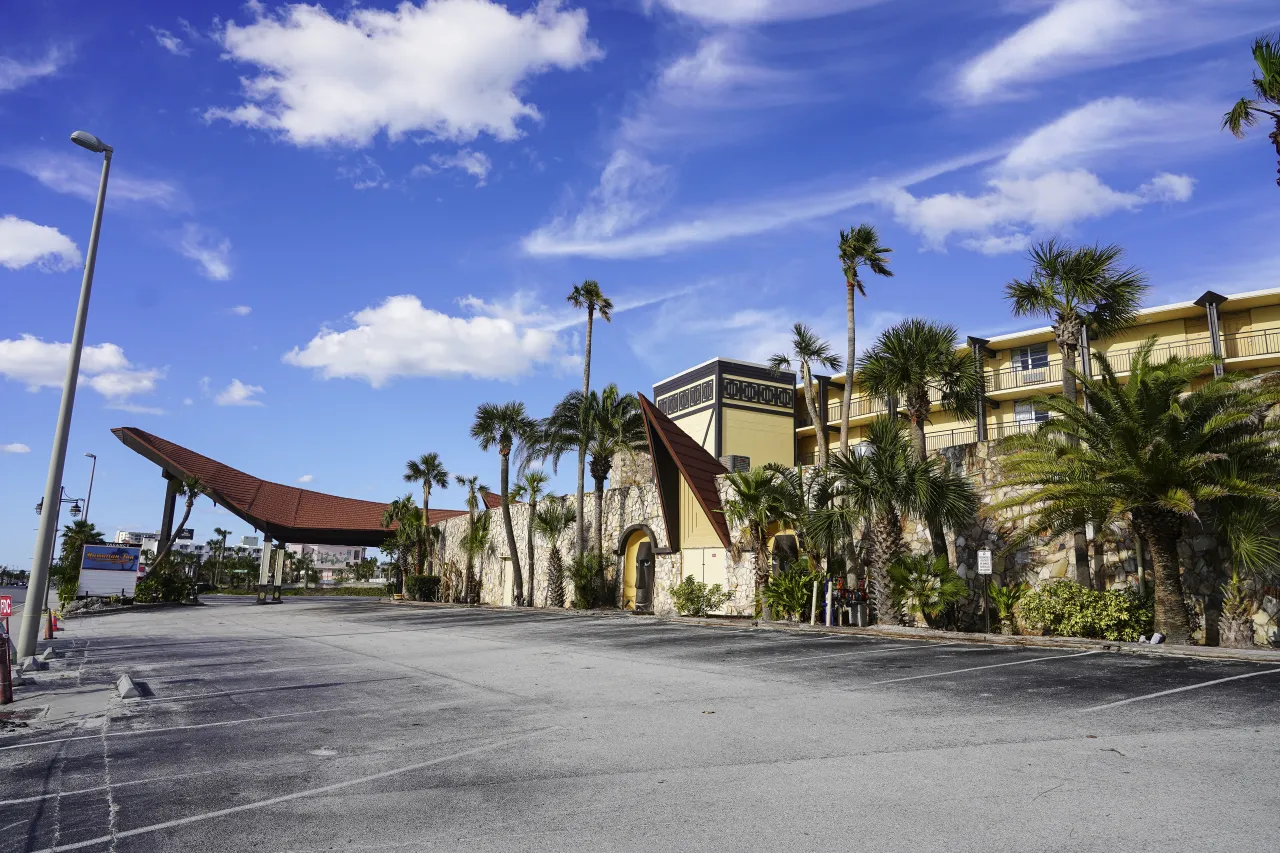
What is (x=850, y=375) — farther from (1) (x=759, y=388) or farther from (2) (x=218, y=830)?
(2) (x=218, y=830)

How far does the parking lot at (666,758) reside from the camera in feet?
16.3

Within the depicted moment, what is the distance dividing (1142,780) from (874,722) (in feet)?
8.64

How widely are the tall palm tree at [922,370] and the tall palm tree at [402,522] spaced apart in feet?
123

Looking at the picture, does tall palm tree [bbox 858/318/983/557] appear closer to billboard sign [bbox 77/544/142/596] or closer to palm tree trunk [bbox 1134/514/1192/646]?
palm tree trunk [bbox 1134/514/1192/646]

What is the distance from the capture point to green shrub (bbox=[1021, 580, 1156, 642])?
53.5 feet

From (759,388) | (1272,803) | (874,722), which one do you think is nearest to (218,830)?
(874,722)

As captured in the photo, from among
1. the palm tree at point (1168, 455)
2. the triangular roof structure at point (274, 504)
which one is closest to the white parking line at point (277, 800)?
the palm tree at point (1168, 455)

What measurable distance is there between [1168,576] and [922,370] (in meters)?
7.34

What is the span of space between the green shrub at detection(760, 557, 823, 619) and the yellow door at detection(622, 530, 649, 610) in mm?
10221

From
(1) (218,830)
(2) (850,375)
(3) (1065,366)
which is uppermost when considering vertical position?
(2) (850,375)

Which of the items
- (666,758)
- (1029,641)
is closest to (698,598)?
(1029,641)

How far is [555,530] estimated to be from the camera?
121 ft

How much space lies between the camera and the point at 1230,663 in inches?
→ 473

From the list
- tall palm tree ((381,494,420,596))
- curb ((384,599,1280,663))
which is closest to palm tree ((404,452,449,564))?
tall palm tree ((381,494,420,596))
